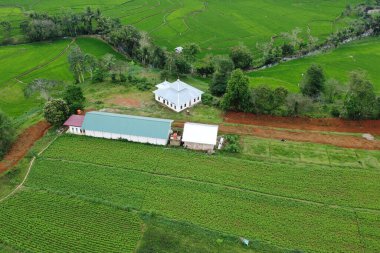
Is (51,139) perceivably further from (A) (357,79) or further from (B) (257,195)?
(A) (357,79)

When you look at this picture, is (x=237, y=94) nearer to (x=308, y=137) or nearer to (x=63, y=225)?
(x=308, y=137)

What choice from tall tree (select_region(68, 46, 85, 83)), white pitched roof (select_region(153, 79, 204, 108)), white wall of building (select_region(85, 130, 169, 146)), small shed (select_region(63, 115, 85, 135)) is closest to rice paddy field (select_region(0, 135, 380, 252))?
white wall of building (select_region(85, 130, 169, 146))

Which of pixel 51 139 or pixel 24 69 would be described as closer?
pixel 51 139

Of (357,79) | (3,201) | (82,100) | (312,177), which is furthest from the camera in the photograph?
(82,100)

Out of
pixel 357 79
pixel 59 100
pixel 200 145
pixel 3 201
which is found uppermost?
pixel 357 79

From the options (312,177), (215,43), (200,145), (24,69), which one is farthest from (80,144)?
(215,43)

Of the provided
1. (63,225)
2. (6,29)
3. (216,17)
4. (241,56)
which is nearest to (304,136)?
(241,56)
